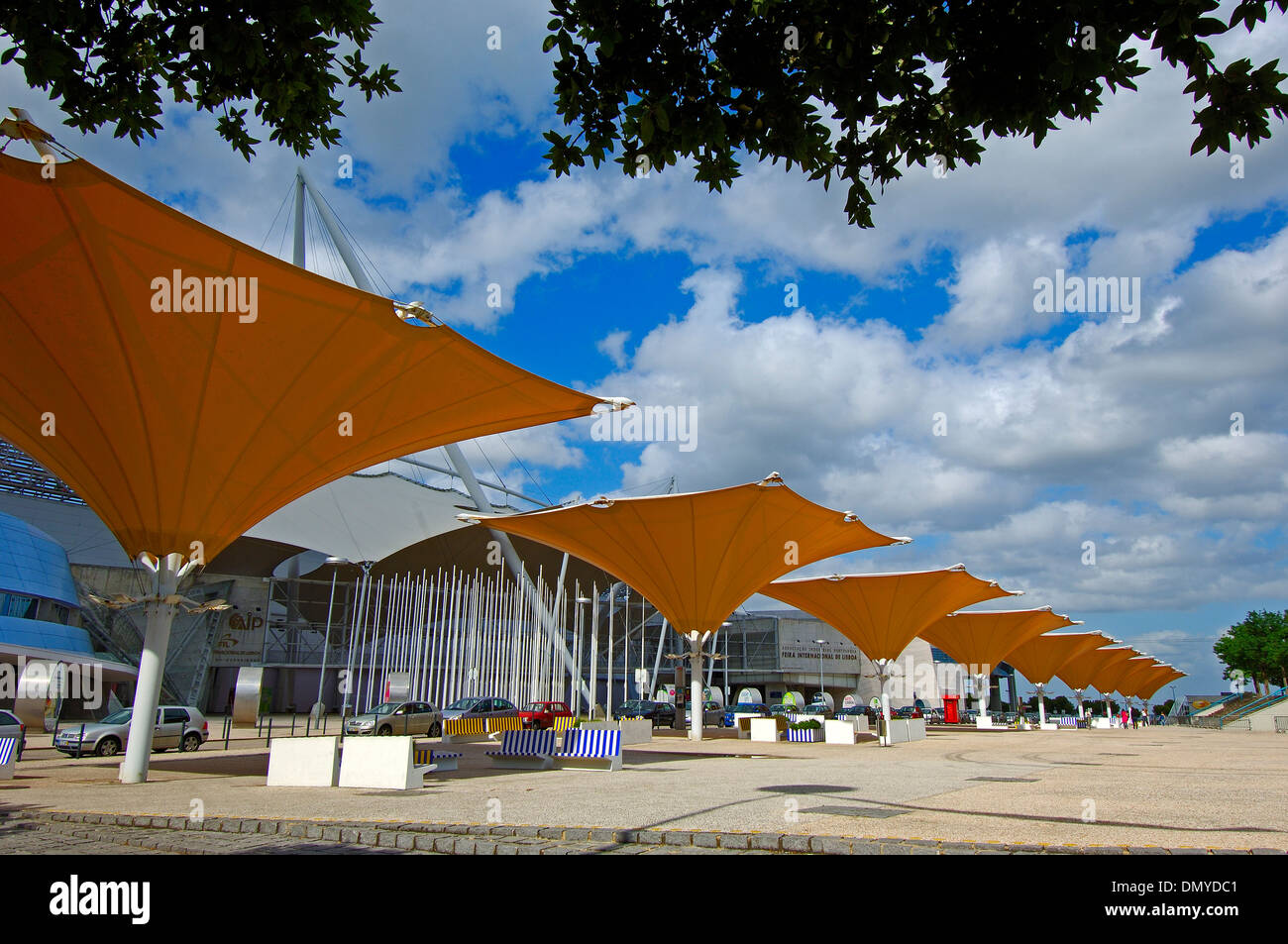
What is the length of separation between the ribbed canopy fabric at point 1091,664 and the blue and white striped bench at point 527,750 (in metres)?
73.7

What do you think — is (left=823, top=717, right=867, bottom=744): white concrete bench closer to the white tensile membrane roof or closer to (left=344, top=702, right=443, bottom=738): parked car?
(left=344, top=702, right=443, bottom=738): parked car

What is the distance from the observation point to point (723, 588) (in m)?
33.1

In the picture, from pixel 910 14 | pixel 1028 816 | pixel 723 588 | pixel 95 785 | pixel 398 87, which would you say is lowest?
pixel 95 785

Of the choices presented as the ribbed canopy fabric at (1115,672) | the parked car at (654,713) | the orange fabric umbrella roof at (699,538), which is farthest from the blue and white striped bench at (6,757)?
the ribbed canopy fabric at (1115,672)

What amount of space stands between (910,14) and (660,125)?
1576mm

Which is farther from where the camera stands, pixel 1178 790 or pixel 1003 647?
pixel 1003 647

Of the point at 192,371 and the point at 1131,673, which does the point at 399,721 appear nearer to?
the point at 192,371

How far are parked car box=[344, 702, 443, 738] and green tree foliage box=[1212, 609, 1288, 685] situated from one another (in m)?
87.6

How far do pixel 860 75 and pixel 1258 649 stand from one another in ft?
365

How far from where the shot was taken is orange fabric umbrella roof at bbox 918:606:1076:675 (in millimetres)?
54781

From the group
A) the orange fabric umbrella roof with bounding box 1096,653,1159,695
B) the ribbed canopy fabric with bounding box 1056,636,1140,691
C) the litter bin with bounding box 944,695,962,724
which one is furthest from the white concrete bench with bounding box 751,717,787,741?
the orange fabric umbrella roof with bounding box 1096,653,1159,695
